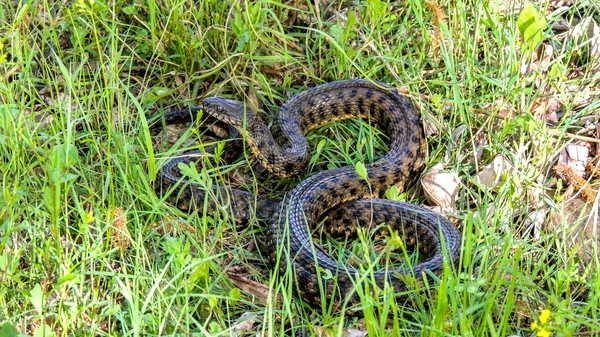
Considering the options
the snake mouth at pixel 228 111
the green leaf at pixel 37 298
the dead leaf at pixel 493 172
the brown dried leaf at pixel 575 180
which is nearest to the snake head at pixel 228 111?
the snake mouth at pixel 228 111

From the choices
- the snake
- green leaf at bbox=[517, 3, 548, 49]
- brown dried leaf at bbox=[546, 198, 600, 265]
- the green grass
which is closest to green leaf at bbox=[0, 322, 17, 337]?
the green grass

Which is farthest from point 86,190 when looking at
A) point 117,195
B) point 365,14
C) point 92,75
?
point 365,14

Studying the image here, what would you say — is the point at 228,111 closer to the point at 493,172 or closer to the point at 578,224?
the point at 493,172

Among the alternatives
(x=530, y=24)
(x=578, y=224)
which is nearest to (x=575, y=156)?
(x=578, y=224)

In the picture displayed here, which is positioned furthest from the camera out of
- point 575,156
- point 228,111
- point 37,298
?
point 228,111

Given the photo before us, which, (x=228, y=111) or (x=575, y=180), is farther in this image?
(x=228, y=111)

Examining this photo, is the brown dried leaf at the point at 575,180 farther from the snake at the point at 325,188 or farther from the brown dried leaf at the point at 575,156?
the snake at the point at 325,188
